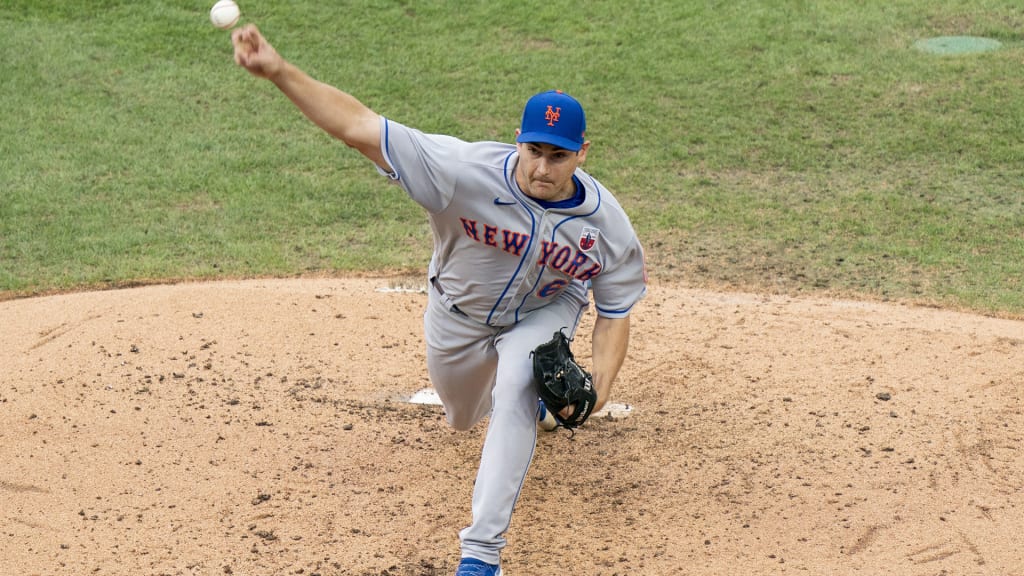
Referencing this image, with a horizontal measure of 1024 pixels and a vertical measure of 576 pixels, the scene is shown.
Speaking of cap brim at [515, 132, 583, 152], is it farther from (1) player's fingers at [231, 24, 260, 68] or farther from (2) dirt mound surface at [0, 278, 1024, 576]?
(2) dirt mound surface at [0, 278, 1024, 576]

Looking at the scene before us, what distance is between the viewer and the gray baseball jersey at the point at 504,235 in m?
4.14

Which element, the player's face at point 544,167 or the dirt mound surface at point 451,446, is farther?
the dirt mound surface at point 451,446

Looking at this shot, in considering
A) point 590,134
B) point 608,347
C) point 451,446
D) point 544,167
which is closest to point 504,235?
point 544,167

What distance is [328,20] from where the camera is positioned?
1217 cm

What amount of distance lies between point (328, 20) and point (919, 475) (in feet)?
29.5

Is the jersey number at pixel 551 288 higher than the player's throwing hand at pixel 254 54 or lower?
lower

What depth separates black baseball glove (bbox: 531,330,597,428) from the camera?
402cm

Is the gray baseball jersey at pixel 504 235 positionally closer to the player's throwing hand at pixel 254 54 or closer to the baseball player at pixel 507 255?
the baseball player at pixel 507 255

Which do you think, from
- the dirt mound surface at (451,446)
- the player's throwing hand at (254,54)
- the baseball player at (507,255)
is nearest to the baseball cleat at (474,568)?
the baseball player at (507,255)

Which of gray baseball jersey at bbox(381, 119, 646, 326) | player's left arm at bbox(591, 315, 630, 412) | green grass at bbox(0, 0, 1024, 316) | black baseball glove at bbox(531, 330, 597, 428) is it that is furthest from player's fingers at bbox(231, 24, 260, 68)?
green grass at bbox(0, 0, 1024, 316)

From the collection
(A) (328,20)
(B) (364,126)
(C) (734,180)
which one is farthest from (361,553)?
(A) (328,20)

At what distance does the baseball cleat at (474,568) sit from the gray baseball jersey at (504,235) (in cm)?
100

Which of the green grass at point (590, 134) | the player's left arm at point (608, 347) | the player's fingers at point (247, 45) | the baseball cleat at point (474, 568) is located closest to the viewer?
the player's fingers at point (247, 45)

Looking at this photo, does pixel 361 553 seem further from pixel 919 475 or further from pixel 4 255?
pixel 4 255
